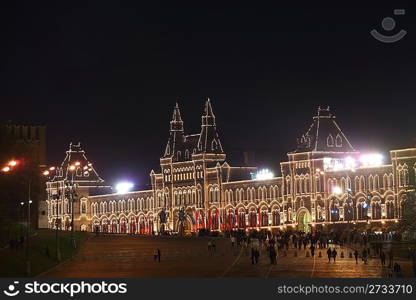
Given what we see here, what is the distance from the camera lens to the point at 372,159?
165375mm

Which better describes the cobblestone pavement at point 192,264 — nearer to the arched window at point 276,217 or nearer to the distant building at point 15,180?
the distant building at point 15,180

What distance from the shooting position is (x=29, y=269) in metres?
88.3

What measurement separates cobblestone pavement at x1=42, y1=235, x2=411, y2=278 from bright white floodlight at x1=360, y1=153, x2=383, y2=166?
43.6 meters

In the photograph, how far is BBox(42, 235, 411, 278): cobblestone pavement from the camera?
90.3 m

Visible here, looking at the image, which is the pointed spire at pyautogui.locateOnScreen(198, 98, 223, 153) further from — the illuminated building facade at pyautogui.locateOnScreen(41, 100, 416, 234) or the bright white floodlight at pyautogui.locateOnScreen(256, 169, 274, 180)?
the bright white floodlight at pyautogui.locateOnScreen(256, 169, 274, 180)

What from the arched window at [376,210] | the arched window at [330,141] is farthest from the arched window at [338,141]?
the arched window at [376,210]

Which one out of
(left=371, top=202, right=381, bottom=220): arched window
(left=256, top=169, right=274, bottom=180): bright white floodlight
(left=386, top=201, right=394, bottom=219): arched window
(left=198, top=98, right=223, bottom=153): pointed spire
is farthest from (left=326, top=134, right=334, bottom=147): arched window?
(left=198, top=98, right=223, bottom=153): pointed spire

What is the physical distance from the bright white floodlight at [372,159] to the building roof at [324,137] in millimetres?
6872

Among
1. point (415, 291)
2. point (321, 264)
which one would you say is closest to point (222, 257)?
point (321, 264)

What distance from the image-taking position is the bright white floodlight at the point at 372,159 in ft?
540

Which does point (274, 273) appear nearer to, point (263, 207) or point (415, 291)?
point (415, 291)

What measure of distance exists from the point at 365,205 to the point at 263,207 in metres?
35.9

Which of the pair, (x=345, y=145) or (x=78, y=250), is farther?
(x=345, y=145)

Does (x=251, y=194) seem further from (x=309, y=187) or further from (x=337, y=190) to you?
(x=337, y=190)
